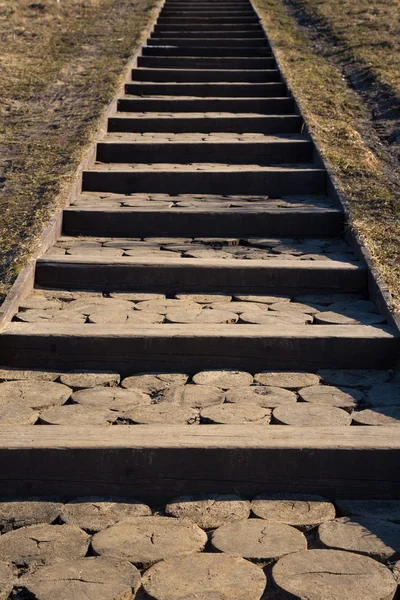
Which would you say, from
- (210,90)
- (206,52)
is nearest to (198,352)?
(210,90)

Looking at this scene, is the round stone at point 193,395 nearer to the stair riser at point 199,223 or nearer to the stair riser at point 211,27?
the stair riser at point 199,223

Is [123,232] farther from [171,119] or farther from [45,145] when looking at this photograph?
[171,119]

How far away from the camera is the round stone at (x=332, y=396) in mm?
3969

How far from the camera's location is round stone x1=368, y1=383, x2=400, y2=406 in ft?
13.0

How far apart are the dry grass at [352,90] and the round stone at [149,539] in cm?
210

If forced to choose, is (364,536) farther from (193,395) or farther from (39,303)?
(39,303)

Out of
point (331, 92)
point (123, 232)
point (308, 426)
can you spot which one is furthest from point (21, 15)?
point (308, 426)

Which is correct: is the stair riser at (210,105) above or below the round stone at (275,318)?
above

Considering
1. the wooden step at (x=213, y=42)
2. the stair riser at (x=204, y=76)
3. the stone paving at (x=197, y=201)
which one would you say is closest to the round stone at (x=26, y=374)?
the stone paving at (x=197, y=201)

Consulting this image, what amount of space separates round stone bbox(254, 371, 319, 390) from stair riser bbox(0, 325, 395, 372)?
0.06 m

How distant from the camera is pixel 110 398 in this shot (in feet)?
13.2

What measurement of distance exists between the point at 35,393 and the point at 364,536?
1732mm

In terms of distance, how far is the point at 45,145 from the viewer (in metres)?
7.39

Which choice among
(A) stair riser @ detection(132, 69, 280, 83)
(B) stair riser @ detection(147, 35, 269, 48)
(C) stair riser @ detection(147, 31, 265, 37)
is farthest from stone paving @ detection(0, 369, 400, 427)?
(C) stair riser @ detection(147, 31, 265, 37)
